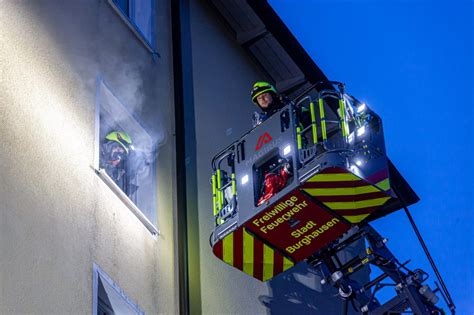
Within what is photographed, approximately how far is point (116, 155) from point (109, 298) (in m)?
2.47

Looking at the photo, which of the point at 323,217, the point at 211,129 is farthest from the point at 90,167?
the point at 211,129

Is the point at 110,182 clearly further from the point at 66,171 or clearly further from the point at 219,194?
the point at 219,194

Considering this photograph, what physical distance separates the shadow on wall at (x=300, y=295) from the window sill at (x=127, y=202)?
3008mm

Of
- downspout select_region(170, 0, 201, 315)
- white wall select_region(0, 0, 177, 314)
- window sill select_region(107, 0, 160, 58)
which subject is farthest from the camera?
window sill select_region(107, 0, 160, 58)

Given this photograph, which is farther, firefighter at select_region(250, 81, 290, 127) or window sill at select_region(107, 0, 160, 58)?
window sill at select_region(107, 0, 160, 58)

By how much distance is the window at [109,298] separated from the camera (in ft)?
36.8

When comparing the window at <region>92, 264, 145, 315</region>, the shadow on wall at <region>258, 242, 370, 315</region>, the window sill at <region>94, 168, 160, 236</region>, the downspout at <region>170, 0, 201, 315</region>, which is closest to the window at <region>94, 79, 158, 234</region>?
the window sill at <region>94, 168, 160, 236</region>

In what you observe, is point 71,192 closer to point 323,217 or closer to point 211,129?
point 323,217

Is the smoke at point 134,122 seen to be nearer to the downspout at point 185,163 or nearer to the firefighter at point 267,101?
the downspout at point 185,163

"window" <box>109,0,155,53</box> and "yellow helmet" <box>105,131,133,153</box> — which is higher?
"window" <box>109,0,155,53</box>

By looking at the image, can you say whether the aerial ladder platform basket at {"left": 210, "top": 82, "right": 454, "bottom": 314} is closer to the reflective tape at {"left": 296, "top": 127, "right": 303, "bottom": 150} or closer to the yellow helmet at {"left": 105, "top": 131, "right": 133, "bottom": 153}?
the reflective tape at {"left": 296, "top": 127, "right": 303, "bottom": 150}

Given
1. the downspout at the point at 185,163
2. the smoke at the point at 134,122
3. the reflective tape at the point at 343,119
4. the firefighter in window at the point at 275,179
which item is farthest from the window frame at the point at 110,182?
the reflective tape at the point at 343,119

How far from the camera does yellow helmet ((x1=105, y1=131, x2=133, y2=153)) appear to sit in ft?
43.4

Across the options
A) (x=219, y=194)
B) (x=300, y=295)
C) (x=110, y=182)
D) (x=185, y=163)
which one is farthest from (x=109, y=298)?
(x=300, y=295)
